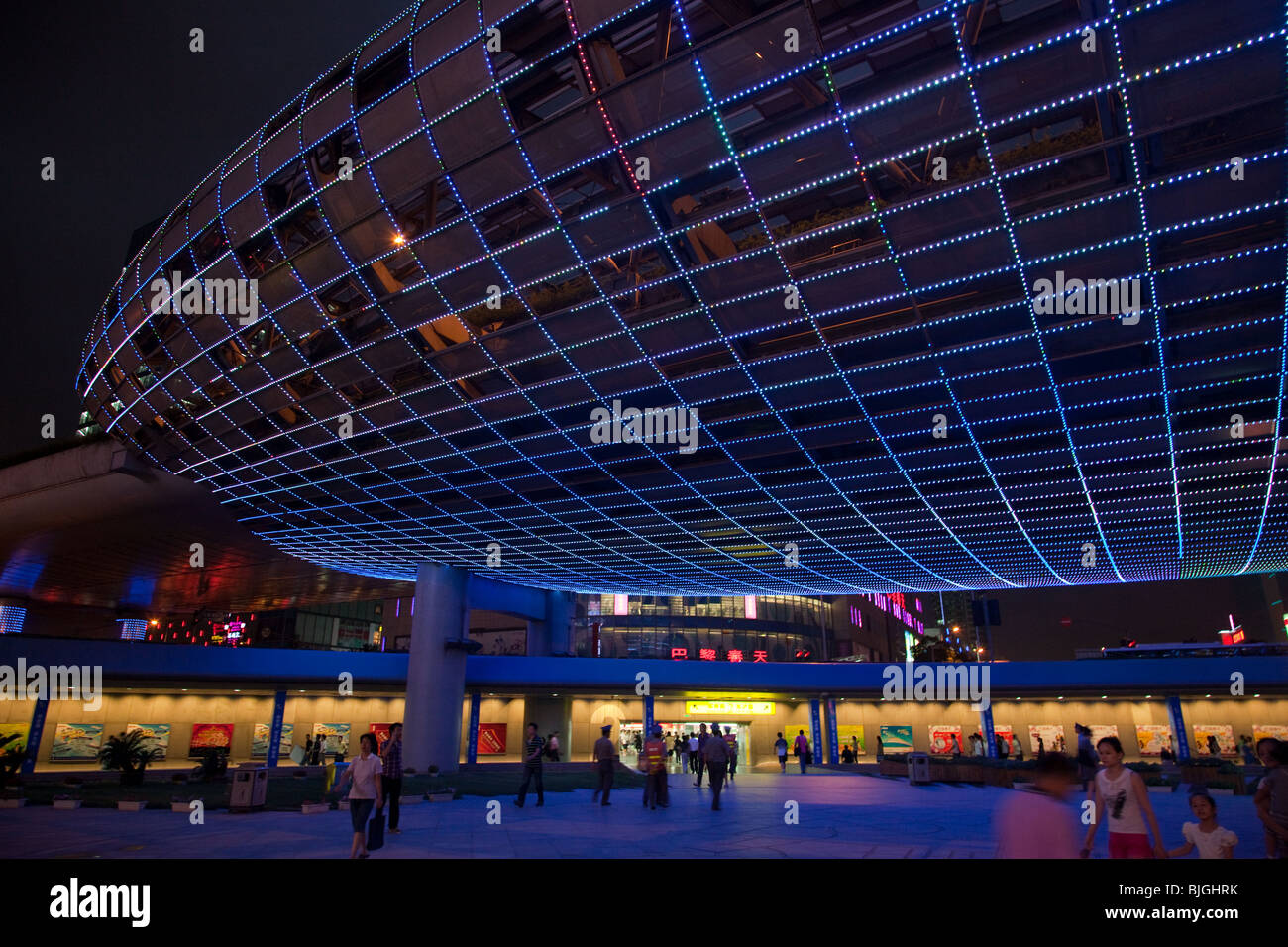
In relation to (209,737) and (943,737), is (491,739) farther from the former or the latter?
(943,737)

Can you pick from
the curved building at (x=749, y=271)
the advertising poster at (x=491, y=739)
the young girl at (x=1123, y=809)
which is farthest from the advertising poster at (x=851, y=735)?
the young girl at (x=1123, y=809)

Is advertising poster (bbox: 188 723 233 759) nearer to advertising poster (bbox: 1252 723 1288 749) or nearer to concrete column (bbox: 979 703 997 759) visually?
concrete column (bbox: 979 703 997 759)

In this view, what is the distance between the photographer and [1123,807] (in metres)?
6.15

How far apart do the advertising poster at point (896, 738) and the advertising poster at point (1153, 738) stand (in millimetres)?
13518

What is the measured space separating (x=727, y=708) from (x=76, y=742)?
3866 cm

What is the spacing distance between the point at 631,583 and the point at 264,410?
2839 centimetres

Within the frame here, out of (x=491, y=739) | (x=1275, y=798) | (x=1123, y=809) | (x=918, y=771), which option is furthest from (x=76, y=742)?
(x=1275, y=798)

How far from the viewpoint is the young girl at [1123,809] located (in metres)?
6.04

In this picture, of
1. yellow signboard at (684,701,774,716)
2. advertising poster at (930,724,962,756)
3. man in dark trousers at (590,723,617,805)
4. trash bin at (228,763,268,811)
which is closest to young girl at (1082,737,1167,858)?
man in dark trousers at (590,723,617,805)

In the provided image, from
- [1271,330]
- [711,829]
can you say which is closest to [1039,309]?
[1271,330]

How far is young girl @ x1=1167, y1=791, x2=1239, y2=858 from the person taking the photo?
22.1 feet

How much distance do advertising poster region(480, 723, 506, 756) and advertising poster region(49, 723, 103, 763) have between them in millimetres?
21497
